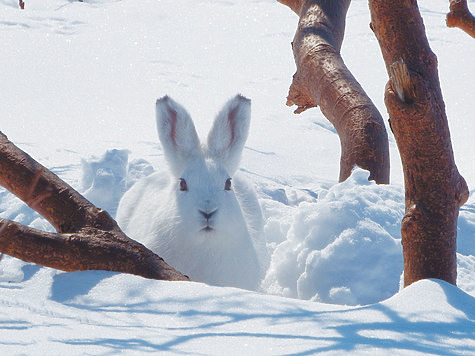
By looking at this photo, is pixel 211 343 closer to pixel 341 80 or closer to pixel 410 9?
pixel 410 9

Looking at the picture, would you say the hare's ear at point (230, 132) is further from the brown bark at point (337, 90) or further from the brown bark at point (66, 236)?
the brown bark at point (66, 236)

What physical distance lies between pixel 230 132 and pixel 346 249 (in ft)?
3.96

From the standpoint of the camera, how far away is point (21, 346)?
1.84 m

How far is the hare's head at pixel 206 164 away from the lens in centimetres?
407

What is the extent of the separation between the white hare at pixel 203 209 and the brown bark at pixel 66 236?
916 millimetres

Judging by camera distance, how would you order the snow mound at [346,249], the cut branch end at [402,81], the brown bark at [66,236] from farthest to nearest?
1. the snow mound at [346,249]
2. the brown bark at [66,236]
3. the cut branch end at [402,81]

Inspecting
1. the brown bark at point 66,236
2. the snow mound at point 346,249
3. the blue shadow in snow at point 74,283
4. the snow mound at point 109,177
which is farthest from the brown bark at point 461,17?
the snow mound at point 109,177

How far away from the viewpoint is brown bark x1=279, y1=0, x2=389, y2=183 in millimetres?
4277

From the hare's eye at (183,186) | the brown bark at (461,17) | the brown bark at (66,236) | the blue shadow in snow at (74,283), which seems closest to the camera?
the blue shadow in snow at (74,283)

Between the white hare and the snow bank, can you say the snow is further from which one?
the white hare

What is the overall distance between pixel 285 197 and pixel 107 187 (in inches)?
71.4

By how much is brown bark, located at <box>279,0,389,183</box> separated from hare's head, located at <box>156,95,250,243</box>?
56cm

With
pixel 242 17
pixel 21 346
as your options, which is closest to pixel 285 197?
pixel 21 346

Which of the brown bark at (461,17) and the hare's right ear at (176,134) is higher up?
the brown bark at (461,17)
